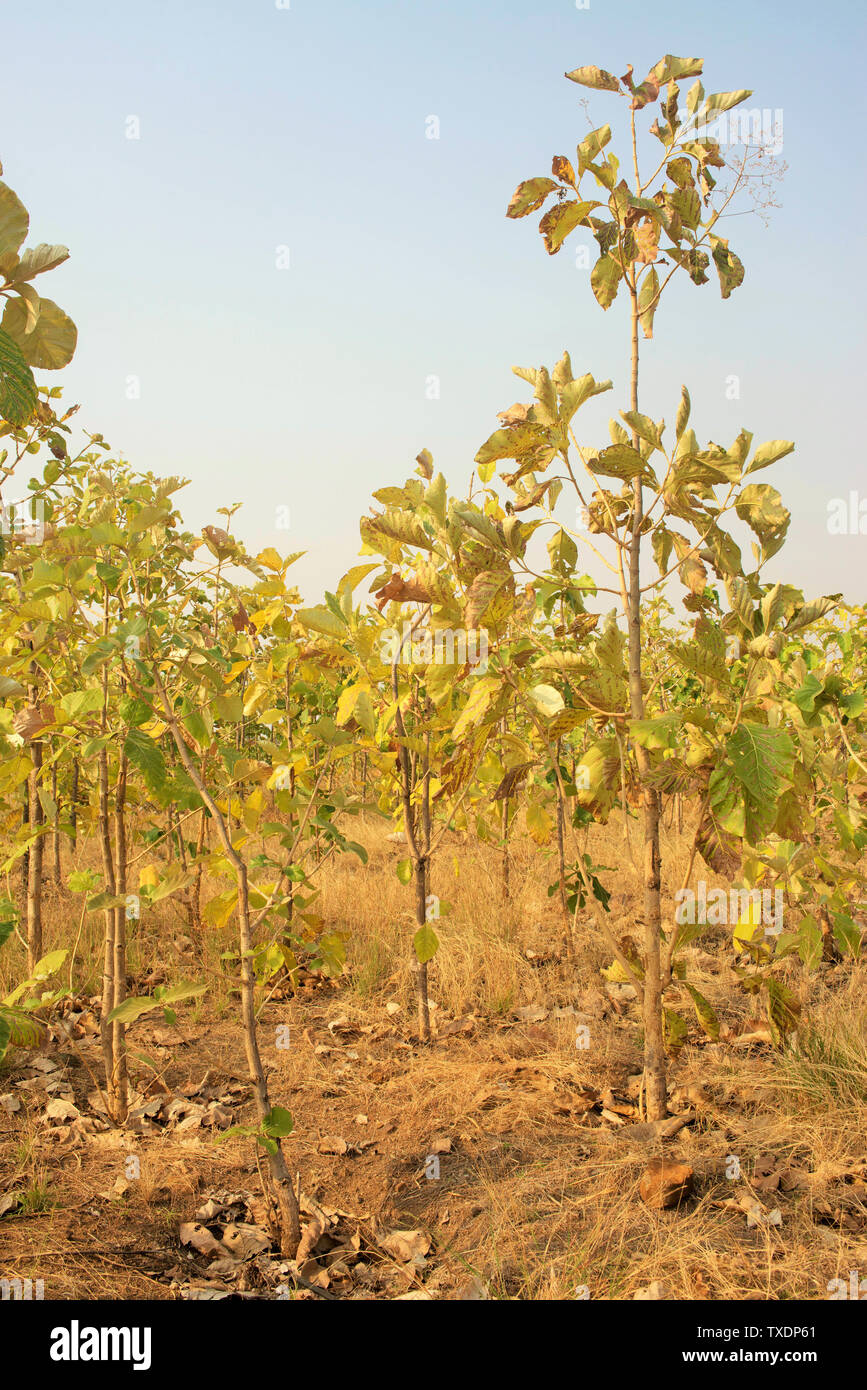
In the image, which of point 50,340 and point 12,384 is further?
point 50,340

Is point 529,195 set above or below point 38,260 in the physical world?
above

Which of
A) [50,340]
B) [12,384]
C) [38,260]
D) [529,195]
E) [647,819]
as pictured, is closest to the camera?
[12,384]

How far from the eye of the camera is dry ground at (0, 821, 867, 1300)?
1.89m

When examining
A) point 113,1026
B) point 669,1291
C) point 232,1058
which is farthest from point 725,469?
point 232,1058

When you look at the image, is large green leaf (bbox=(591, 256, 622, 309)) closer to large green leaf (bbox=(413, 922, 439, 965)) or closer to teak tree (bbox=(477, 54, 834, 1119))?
teak tree (bbox=(477, 54, 834, 1119))

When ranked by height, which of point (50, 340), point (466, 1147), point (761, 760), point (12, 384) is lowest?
point (466, 1147)

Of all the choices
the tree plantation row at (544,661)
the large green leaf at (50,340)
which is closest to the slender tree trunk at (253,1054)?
the tree plantation row at (544,661)

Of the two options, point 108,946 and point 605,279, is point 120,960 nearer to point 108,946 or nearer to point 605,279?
point 108,946

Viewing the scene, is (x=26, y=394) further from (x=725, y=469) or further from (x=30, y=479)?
(x=30, y=479)

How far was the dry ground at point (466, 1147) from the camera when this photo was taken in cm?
189

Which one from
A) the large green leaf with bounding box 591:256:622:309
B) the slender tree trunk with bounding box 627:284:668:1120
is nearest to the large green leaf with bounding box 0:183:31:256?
the large green leaf with bounding box 591:256:622:309

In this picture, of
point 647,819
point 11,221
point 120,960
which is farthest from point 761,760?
point 120,960

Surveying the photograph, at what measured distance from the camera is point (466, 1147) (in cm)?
247

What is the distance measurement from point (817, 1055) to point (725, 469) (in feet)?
6.18
